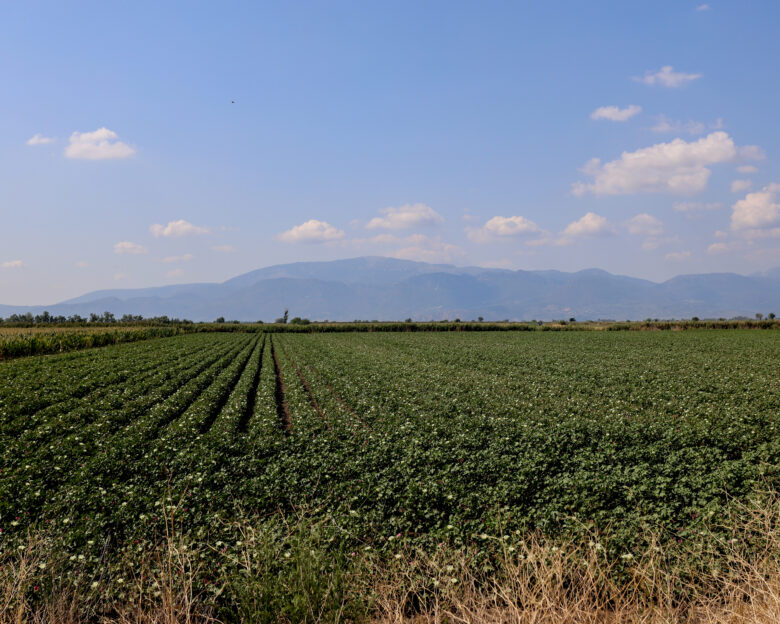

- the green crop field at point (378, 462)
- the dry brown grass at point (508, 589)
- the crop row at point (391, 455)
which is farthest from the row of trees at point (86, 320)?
the dry brown grass at point (508, 589)

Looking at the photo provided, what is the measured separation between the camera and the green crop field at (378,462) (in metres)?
8.02

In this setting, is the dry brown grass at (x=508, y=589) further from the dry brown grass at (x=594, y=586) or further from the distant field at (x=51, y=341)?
the distant field at (x=51, y=341)

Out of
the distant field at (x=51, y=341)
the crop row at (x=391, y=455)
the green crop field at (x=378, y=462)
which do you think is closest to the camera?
the green crop field at (x=378, y=462)

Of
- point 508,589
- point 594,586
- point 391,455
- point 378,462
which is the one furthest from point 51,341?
point 594,586

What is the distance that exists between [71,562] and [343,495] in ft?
15.2

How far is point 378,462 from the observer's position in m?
11.2

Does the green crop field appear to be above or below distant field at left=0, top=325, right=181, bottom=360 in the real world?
below

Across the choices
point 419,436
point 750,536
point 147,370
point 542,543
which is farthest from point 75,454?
point 147,370

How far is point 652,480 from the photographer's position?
9.70 metres

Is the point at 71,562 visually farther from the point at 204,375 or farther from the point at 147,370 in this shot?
the point at 147,370

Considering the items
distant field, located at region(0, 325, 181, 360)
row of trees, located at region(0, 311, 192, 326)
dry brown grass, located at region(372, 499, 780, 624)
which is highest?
row of trees, located at region(0, 311, 192, 326)

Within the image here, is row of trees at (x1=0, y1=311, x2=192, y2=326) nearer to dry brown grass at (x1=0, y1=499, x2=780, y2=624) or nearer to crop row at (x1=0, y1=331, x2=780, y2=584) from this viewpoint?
crop row at (x1=0, y1=331, x2=780, y2=584)

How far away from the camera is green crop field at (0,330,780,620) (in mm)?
8023

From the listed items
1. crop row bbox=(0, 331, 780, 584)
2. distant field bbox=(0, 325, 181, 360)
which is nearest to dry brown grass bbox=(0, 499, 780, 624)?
crop row bbox=(0, 331, 780, 584)
